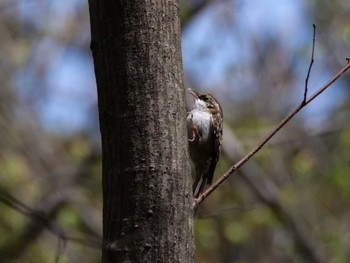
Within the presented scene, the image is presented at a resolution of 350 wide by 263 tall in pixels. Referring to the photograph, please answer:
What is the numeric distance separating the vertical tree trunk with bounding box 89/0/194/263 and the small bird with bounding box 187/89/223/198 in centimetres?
260

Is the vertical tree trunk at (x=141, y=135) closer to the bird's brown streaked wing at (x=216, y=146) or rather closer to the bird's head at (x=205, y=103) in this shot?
the bird's brown streaked wing at (x=216, y=146)

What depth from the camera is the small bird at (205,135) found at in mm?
5190

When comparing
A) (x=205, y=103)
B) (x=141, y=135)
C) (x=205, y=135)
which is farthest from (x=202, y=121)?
(x=141, y=135)

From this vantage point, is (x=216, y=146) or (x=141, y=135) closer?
(x=141, y=135)

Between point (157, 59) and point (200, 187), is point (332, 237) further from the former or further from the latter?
point (157, 59)

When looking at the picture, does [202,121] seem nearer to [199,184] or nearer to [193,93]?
[193,93]

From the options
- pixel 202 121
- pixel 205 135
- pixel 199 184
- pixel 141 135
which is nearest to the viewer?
pixel 141 135

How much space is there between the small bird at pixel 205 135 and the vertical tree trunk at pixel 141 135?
8.54 feet

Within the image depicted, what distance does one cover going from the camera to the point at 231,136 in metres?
9.30

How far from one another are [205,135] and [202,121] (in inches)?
5.8

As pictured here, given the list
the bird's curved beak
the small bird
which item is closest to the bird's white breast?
the small bird

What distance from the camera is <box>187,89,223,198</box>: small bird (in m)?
5.19

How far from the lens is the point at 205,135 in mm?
5340

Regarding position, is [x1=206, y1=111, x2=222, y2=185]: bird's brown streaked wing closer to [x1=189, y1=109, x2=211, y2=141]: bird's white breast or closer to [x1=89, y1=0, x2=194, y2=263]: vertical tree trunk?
[x1=189, y1=109, x2=211, y2=141]: bird's white breast
